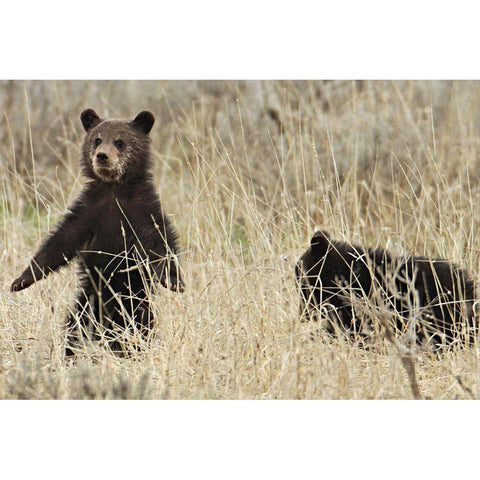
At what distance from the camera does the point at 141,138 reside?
6398 millimetres

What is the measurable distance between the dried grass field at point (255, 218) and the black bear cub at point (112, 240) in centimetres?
20

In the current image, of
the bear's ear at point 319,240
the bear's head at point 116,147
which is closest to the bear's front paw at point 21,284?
the bear's head at point 116,147

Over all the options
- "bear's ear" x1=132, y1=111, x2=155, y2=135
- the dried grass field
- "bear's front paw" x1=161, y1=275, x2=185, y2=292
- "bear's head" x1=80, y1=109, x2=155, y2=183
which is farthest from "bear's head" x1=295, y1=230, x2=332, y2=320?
"bear's ear" x1=132, y1=111, x2=155, y2=135

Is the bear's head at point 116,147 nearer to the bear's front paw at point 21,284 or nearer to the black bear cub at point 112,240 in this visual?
the black bear cub at point 112,240

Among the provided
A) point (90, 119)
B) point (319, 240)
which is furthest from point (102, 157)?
point (319, 240)

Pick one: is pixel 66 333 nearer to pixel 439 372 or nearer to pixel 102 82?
pixel 439 372

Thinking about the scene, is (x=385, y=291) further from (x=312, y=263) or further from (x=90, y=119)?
(x=90, y=119)

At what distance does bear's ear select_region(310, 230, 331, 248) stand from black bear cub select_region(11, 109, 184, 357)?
1100mm

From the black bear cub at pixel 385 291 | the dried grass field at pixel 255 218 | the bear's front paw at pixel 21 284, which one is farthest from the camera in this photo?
the bear's front paw at pixel 21 284

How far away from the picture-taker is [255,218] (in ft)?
21.7

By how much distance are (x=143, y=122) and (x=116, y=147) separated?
14.3 inches

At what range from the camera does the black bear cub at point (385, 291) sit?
5883 mm

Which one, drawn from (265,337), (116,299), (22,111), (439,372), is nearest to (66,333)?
(116,299)

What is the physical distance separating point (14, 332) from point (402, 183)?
12.9ft
